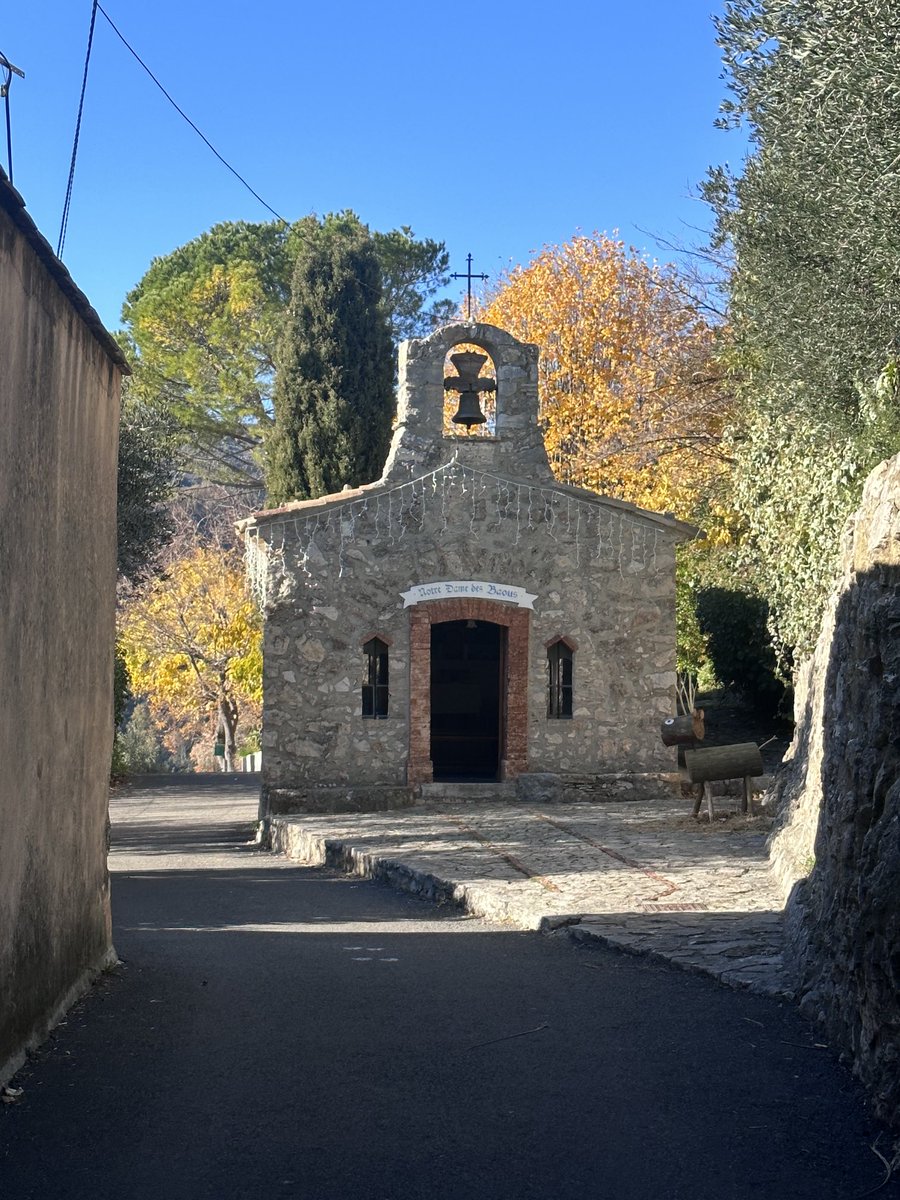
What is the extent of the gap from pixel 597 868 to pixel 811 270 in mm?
6551

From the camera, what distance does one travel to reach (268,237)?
1521 inches

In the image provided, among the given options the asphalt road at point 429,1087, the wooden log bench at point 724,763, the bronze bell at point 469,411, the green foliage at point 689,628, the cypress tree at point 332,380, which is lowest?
the asphalt road at point 429,1087

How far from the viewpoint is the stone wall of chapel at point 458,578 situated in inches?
750

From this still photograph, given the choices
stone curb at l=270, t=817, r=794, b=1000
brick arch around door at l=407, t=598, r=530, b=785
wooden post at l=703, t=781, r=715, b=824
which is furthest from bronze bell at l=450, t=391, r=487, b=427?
wooden post at l=703, t=781, r=715, b=824

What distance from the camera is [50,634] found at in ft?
21.7

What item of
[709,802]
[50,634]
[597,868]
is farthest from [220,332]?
[50,634]

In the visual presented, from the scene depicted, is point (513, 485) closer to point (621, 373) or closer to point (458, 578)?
point (458, 578)

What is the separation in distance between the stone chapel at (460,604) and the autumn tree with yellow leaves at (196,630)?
67.8ft

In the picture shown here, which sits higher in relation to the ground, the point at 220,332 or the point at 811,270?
the point at 220,332

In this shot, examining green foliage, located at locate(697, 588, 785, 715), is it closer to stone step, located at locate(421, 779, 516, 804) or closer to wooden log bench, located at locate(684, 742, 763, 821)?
stone step, located at locate(421, 779, 516, 804)

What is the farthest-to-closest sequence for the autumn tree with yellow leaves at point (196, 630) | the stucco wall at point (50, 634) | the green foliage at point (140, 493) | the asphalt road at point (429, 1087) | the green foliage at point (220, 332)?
the autumn tree with yellow leaves at point (196, 630) < the green foliage at point (220, 332) < the green foliage at point (140, 493) < the stucco wall at point (50, 634) < the asphalt road at point (429, 1087)

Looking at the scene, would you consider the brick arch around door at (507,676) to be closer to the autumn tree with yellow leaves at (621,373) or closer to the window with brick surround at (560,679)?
the window with brick surround at (560,679)

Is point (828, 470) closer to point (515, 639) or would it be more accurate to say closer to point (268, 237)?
point (515, 639)

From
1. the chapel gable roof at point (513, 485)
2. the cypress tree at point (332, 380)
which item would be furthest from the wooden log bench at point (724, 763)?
the cypress tree at point (332, 380)
